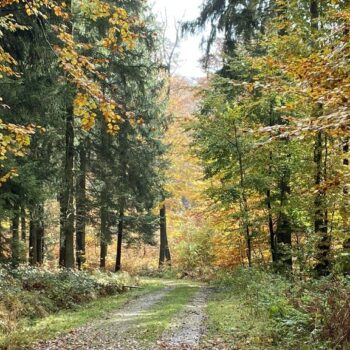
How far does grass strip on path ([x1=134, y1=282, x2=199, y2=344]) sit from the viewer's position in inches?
313

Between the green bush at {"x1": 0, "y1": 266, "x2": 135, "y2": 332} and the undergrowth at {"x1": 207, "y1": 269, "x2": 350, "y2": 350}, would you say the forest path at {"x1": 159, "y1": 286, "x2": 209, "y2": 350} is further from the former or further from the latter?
the green bush at {"x1": 0, "y1": 266, "x2": 135, "y2": 332}

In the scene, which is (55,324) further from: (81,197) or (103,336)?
(81,197)

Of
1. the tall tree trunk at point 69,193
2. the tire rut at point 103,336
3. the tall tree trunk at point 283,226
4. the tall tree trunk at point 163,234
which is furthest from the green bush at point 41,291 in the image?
the tall tree trunk at point 163,234

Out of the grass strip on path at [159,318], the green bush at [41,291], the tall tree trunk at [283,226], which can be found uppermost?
the tall tree trunk at [283,226]

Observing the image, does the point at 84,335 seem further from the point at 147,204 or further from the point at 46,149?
the point at 147,204

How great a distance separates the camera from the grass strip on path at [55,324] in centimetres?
714

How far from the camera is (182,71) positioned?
32.9 m

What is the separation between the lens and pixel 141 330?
8383 mm

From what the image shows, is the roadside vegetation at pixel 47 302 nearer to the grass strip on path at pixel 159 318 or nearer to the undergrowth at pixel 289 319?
the grass strip on path at pixel 159 318

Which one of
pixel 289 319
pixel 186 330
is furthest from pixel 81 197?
pixel 289 319

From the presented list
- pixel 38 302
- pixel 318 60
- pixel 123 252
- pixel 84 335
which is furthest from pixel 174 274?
pixel 318 60

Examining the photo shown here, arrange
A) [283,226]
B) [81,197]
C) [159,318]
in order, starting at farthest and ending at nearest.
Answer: [81,197]
[283,226]
[159,318]

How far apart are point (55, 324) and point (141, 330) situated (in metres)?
1.95

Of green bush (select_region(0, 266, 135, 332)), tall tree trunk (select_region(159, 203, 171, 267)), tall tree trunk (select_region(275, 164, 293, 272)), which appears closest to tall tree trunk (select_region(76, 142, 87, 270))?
green bush (select_region(0, 266, 135, 332))
